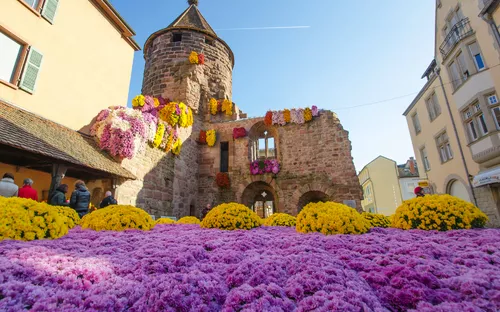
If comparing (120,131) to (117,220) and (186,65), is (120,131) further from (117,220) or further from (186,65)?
(186,65)

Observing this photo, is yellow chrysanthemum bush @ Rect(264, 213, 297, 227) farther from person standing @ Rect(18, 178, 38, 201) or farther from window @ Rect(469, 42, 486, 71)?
window @ Rect(469, 42, 486, 71)

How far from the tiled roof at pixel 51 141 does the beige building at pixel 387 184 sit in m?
29.5

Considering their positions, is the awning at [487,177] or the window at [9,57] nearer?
the window at [9,57]

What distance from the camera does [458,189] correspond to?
1382 centimetres

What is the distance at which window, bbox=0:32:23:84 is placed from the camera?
7301 mm

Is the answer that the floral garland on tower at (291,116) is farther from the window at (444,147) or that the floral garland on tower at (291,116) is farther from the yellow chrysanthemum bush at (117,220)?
the yellow chrysanthemum bush at (117,220)

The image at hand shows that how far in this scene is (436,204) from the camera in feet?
14.8

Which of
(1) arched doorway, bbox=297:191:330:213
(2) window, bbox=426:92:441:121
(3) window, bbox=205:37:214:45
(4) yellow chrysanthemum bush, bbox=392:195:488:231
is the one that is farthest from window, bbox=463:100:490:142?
(3) window, bbox=205:37:214:45

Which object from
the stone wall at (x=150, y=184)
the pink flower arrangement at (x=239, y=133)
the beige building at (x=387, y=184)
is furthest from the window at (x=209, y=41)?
the beige building at (x=387, y=184)

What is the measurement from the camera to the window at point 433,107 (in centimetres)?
1550

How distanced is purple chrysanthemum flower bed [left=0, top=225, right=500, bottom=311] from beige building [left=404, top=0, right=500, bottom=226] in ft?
39.6

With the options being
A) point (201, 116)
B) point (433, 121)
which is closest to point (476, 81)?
point (433, 121)

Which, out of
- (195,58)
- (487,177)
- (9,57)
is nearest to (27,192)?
(9,57)

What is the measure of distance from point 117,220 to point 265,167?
1014 cm
